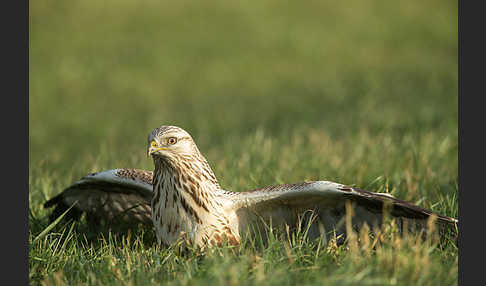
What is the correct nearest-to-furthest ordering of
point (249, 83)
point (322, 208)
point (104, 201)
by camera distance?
point (322, 208)
point (104, 201)
point (249, 83)

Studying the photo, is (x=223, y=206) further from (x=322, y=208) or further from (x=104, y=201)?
(x=104, y=201)

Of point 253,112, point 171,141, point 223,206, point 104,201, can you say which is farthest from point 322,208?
point 253,112

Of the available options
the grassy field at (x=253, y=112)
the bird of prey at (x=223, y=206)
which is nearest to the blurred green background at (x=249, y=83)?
the grassy field at (x=253, y=112)

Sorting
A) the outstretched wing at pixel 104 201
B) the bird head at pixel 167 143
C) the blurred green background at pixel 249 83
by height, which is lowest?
the outstretched wing at pixel 104 201

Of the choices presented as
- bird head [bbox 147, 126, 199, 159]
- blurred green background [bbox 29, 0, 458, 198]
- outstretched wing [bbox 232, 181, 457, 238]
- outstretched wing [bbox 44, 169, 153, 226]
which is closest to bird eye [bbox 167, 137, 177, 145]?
bird head [bbox 147, 126, 199, 159]

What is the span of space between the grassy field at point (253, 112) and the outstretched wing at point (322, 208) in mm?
196

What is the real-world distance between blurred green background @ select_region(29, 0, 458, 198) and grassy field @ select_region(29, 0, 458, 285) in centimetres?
5

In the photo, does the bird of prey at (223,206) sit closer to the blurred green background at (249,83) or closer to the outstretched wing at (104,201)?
the outstretched wing at (104,201)

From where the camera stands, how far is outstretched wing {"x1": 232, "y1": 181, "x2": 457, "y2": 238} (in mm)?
3896

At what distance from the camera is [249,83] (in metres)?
13.5

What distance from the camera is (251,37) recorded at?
51.0 ft

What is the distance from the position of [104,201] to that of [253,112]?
653cm

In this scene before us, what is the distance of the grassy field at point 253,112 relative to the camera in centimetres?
362

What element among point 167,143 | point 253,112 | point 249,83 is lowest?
point 167,143
